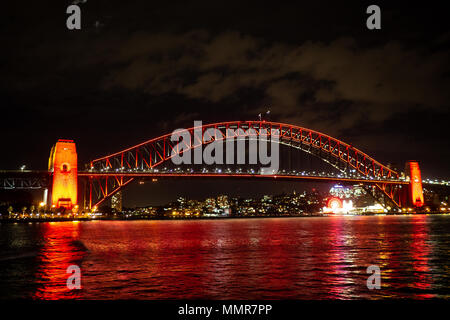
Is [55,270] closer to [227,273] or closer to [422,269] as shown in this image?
[227,273]

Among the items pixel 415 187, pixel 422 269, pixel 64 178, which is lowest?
pixel 422 269

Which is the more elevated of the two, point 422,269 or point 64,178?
point 64,178

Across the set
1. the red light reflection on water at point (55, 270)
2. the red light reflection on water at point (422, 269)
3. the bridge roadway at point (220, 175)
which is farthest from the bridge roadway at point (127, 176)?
the red light reflection on water at point (422, 269)

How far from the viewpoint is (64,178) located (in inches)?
2168

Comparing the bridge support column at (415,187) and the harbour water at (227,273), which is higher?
the bridge support column at (415,187)

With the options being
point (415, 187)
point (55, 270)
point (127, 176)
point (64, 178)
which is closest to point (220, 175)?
point (127, 176)

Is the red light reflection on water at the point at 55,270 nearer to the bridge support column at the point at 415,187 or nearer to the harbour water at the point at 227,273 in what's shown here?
the harbour water at the point at 227,273

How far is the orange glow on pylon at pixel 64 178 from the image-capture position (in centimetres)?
5453

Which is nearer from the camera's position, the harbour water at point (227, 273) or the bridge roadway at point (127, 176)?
the harbour water at point (227, 273)

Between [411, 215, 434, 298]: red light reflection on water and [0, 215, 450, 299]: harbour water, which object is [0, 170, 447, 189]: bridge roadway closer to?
[0, 215, 450, 299]: harbour water

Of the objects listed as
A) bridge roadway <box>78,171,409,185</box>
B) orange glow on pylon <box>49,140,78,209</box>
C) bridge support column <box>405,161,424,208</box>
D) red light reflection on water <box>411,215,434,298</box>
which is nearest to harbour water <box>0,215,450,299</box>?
red light reflection on water <box>411,215,434,298</box>

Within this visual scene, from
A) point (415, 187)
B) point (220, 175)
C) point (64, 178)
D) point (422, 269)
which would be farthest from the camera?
point (415, 187)

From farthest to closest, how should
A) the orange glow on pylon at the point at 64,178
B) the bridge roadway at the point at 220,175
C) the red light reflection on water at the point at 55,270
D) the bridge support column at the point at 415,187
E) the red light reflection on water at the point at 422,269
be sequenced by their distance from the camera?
the bridge support column at the point at 415,187 < the bridge roadway at the point at 220,175 < the orange glow on pylon at the point at 64,178 < the red light reflection on water at the point at 422,269 < the red light reflection on water at the point at 55,270
